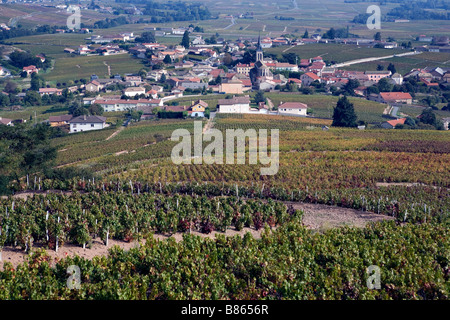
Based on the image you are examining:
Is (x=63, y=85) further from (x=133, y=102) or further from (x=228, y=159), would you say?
(x=228, y=159)

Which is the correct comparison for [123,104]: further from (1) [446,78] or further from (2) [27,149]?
(1) [446,78]

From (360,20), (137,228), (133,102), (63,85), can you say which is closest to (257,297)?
(137,228)

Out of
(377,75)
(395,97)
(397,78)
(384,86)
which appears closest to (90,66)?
(377,75)

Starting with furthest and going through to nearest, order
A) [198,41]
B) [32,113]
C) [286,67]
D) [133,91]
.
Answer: [198,41] < [286,67] < [133,91] < [32,113]

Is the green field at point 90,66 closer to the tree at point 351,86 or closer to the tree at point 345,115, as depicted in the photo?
the tree at point 351,86

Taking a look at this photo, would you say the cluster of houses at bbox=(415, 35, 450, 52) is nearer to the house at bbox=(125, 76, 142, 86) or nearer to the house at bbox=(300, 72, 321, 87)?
the house at bbox=(300, 72, 321, 87)

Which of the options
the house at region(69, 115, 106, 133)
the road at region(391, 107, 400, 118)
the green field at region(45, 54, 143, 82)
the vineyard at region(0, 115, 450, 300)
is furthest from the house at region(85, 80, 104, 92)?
the road at region(391, 107, 400, 118)
